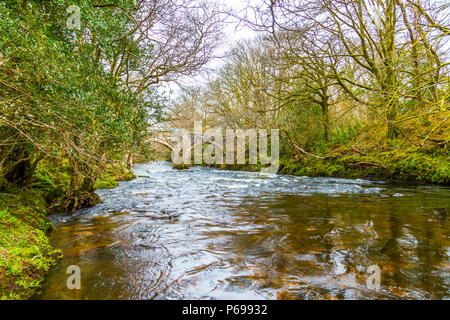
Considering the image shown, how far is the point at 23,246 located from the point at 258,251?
9.07 ft

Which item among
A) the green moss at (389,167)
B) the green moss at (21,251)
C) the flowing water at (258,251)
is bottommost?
the flowing water at (258,251)

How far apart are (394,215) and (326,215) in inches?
48.7

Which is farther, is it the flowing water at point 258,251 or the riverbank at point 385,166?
the riverbank at point 385,166

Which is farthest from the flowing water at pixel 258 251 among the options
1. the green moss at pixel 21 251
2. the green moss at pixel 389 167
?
the green moss at pixel 389 167

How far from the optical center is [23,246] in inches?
107

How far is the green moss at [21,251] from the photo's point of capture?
217 centimetres

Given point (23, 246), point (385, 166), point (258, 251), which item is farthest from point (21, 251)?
point (385, 166)

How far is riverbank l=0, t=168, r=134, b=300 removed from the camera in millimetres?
2180

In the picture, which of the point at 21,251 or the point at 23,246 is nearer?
the point at 21,251

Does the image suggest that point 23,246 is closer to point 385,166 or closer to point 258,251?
point 258,251

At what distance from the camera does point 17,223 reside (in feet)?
10.8

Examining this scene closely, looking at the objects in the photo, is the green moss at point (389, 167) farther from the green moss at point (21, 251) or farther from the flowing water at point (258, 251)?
the green moss at point (21, 251)

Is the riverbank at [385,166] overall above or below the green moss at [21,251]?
above
